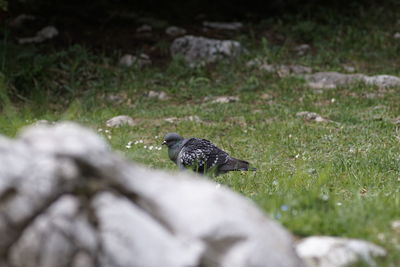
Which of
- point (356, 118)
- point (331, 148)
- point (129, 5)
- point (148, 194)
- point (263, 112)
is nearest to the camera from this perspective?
point (148, 194)

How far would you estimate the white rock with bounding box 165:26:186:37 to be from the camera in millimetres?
16344

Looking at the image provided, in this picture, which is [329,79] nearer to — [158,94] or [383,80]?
[383,80]

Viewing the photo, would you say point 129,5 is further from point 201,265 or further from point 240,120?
point 201,265

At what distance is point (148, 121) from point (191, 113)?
900 mm

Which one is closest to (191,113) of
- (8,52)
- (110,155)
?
(8,52)

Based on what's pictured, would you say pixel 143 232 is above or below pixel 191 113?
above

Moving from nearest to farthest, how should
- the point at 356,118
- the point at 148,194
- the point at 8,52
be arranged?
the point at 148,194
the point at 356,118
the point at 8,52

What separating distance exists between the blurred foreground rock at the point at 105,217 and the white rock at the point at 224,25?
14.4 m

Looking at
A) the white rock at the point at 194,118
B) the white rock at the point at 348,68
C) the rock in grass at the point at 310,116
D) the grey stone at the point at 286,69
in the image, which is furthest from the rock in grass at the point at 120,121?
the white rock at the point at 348,68

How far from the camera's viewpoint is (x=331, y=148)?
904 centimetres

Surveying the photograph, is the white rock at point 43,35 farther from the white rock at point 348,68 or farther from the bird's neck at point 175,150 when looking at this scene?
the bird's neck at point 175,150

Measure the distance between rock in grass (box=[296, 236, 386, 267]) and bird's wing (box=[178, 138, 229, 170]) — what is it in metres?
3.37

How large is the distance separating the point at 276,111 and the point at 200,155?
483cm

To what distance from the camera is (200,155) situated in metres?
6.89
